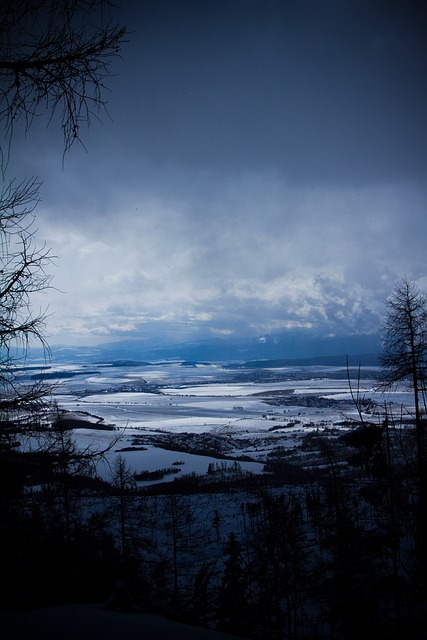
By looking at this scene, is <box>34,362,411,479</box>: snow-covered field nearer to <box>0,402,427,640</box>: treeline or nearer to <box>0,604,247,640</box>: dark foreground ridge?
<box>0,402,427,640</box>: treeline

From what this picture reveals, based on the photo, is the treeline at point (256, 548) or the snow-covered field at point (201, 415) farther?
the snow-covered field at point (201, 415)

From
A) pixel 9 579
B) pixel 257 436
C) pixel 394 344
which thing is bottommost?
pixel 257 436

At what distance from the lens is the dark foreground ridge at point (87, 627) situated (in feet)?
6.31

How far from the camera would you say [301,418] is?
64.6 meters

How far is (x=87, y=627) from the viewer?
2.08m

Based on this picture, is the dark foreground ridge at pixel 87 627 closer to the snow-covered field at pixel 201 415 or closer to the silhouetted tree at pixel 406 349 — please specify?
the silhouetted tree at pixel 406 349

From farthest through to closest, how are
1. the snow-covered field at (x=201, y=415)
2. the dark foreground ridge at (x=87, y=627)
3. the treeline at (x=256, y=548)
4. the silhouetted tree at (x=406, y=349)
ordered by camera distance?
the snow-covered field at (x=201, y=415) < the silhouetted tree at (x=406, y=349) < the treeline at (x=256, y=548) < the dark foreground ridge at (x=87, y=627)

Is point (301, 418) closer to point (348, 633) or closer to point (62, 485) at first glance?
point (348, 633)

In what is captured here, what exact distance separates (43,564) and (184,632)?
60.3 inches

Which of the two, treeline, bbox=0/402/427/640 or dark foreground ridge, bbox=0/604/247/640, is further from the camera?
treeline, bbox=0/402/427/640

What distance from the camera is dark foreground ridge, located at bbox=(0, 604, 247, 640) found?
1.92 meters

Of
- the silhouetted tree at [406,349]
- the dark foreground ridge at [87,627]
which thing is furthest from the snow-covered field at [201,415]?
the dark foreground ridge at [87,627]

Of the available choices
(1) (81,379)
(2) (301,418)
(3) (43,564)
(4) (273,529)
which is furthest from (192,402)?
(3) (43,564)

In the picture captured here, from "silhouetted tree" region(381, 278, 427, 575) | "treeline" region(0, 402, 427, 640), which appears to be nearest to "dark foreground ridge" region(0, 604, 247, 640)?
"treeline" region(0, 402, 427, 640)
